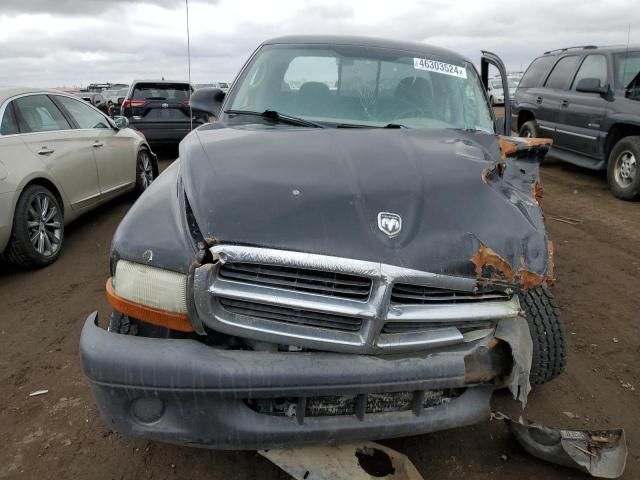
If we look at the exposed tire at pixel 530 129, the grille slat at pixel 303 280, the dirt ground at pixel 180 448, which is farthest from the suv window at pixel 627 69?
the grille slat at pixel 303 280

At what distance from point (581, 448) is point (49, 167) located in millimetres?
4854

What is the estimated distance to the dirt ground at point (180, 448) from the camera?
93.4 inches

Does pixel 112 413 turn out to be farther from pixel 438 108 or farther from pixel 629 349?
pixel 629 349

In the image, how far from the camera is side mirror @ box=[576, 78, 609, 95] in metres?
7.48

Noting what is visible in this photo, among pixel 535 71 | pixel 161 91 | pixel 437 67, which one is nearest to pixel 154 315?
pixel 437 67

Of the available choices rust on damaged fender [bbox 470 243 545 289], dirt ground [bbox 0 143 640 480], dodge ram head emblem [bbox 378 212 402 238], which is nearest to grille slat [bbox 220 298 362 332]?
dodge ram head emblem [bbox 378 212 402 238]

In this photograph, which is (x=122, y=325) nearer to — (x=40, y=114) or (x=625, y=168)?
(x=40, y=114)

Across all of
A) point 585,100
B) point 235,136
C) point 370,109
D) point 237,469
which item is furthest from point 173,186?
point 585,100

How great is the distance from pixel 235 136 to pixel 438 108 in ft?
4.84

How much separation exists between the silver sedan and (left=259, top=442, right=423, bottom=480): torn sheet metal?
137 inches

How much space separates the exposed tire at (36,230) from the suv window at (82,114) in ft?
4.00

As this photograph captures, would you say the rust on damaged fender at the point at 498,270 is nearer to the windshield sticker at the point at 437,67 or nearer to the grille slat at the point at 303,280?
the grille slat at the point at 303,280

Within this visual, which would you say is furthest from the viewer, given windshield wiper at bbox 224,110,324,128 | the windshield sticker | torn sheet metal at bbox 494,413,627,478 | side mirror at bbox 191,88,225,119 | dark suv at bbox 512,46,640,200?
dark suv at bbox 512,46,640,200

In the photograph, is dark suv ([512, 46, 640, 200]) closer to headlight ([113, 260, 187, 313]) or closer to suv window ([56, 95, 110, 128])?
suv window ([56, 95, 110, 128])
